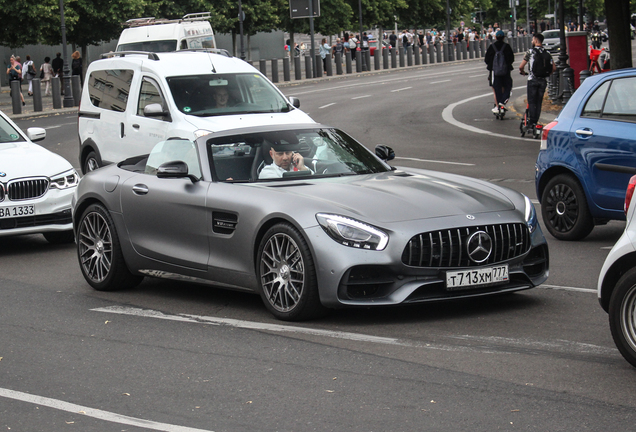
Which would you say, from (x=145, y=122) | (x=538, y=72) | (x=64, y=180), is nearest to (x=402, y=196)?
(x=64, y=180)

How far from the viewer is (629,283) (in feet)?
17.9

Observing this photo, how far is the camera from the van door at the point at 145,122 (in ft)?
45.1

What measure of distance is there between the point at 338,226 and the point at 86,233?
2993 millimetres

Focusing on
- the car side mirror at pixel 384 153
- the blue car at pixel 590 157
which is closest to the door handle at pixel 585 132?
the blue car at pixel 590 157

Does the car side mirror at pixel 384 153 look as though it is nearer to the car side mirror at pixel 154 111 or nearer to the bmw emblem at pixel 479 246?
the bmw emblem at pixel 479 246

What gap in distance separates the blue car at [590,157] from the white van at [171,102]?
437 cm

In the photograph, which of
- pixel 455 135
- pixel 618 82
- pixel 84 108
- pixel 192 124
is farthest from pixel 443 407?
pixel 455 135

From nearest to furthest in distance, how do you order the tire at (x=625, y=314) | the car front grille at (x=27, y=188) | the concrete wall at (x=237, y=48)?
1. the tire at (x=625, y=314)
2. the car front grille at (x=27, y=188)
3. the concrete wall at (x=237, y=48)

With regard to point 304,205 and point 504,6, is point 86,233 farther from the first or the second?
point 504,6

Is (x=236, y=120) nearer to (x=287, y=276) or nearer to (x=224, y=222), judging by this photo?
(x=224, y=222)

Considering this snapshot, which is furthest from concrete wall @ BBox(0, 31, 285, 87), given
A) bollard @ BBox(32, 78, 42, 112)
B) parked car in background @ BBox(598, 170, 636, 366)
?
parked car in background @ BBox(598, 170, 636, 366)

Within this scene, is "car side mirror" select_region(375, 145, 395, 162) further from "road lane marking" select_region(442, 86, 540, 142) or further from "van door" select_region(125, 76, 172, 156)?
"road lane marking" select_region(442, 86, 540, 142)

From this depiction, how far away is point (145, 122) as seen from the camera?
1407cm

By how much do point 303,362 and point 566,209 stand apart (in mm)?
4880
